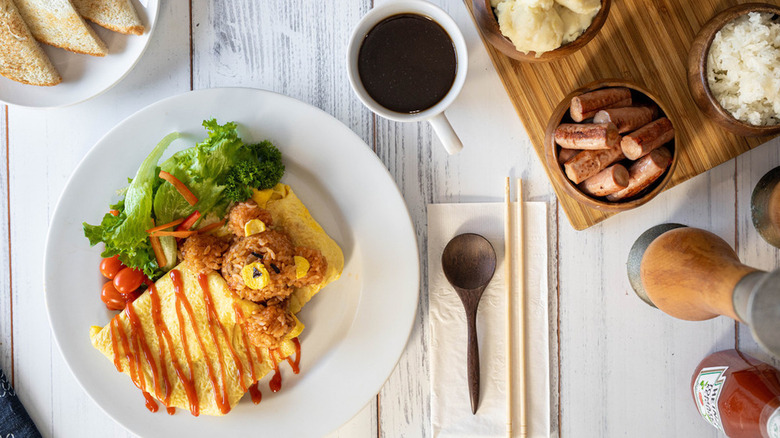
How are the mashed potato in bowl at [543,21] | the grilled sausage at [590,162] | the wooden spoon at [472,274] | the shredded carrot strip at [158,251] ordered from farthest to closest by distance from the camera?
the wooden spoon at [472,274]
the shredded carrot strip at [158,251]
the grilled sausage at [590,162]
the mashed potato in bowl at [543,21]

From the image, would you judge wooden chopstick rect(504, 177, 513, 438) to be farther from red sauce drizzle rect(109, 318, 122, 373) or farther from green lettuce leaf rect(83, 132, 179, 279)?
red sauce drizzle rect(109, 318, 122, 373)

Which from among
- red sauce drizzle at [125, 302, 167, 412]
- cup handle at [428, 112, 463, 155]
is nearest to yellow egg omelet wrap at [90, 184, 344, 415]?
red sauce drizzle at [125, 302, 167, 412]

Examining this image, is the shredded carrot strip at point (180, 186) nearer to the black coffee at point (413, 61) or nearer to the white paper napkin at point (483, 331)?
the black coffee at point (413, 61)

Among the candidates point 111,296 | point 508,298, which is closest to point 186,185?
point 111,296

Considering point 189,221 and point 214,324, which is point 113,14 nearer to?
point 189,221

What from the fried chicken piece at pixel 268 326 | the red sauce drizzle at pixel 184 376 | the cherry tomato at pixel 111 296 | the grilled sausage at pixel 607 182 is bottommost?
the red sauce drizzle at pixel 184 376

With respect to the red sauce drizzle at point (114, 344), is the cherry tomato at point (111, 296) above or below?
above

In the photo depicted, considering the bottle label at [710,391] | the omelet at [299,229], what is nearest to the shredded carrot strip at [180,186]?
the omelet at [299,229]
